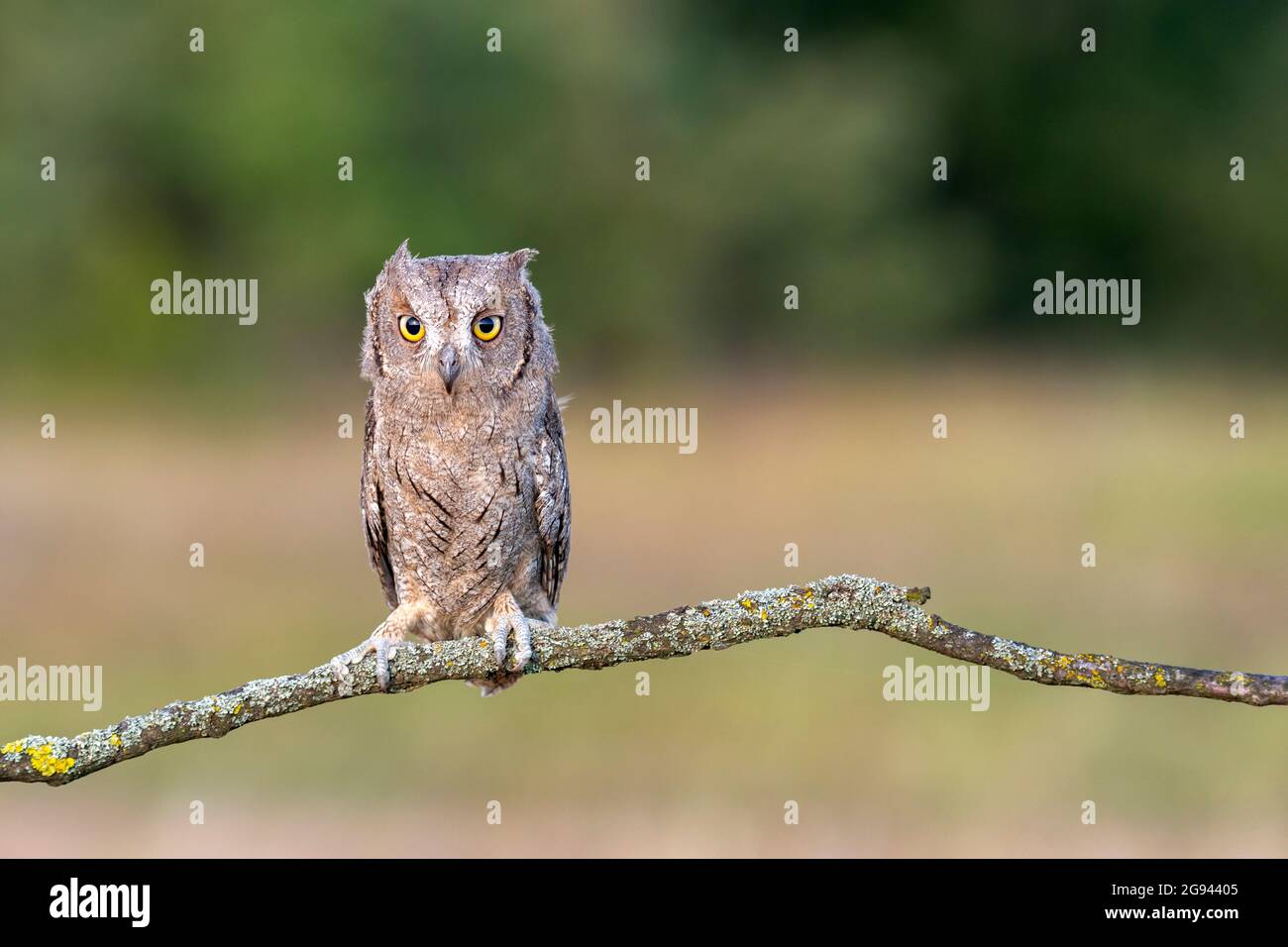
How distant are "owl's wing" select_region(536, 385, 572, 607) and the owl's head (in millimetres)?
252

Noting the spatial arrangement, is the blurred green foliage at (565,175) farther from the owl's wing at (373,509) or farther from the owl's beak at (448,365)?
the owl's beak at (448,365)

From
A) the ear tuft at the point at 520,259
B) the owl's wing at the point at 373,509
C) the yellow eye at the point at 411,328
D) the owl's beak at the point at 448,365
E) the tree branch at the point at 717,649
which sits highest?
the ear tuft at the point at 520,259

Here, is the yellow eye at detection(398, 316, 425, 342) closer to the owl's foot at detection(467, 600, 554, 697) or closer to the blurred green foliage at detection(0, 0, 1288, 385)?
the owl's foot at detection(467, 600, 554, 697)

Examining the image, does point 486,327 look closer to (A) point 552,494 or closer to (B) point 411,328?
(B) point 411,328

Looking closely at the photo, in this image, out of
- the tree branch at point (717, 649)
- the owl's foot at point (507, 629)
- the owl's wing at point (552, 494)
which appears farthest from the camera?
the owl's wing at point (552, 494)

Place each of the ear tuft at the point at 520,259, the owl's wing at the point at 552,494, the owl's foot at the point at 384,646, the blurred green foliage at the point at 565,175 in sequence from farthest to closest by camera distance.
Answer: the blurred green foliage at the point at 565,175, the owl's wing at the point at 552,494, the ear tuft at the point at 520,259, the owl's foot at the point at 384,646

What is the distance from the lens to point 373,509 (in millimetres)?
4234

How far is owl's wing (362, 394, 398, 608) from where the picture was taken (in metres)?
4.14

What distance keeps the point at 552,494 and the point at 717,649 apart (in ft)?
5.03

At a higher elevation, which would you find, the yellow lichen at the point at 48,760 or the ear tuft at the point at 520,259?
the ear tuft at the point at 520,259

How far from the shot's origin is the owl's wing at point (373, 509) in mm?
4137

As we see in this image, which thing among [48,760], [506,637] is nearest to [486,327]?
[506,637]

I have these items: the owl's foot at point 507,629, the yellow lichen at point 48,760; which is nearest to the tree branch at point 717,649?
the yellow lichen at point 48,760

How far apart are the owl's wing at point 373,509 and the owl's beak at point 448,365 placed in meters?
0.59
